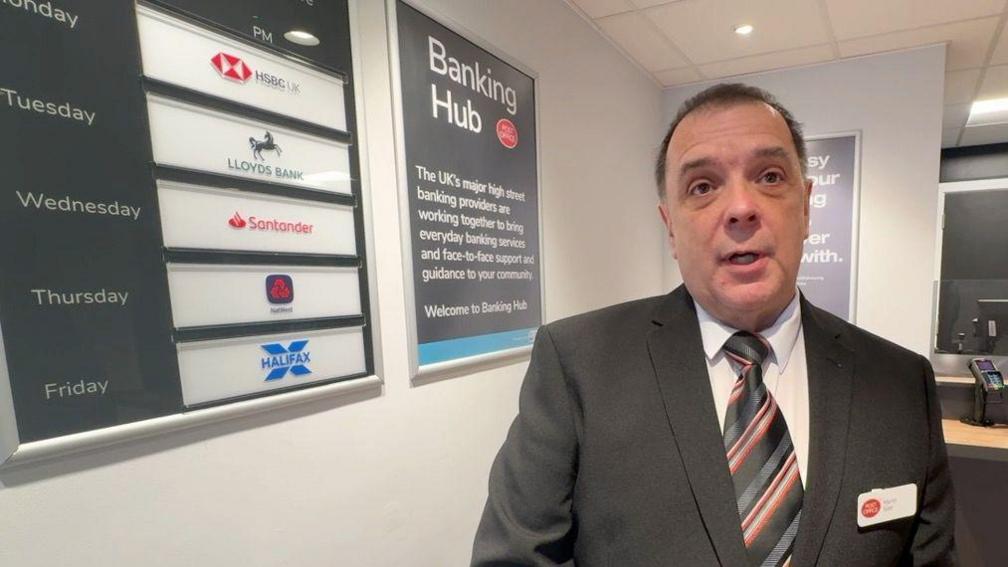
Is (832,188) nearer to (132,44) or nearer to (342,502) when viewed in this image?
(342,502)

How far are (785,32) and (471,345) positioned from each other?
2.50 meters

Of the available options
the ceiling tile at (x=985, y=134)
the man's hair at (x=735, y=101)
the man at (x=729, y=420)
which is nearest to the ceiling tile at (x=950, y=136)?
the ceiling tile at (x=985, y=134)

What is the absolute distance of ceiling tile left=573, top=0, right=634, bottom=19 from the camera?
230cm

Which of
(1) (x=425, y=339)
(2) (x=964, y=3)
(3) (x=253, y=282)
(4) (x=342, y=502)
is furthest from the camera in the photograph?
(2) (x=964, y=3)

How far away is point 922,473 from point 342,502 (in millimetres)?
1213

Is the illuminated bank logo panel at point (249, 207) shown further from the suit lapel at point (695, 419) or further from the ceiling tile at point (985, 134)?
the ceiling tile at point (985, 134)

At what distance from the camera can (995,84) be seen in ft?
12.1

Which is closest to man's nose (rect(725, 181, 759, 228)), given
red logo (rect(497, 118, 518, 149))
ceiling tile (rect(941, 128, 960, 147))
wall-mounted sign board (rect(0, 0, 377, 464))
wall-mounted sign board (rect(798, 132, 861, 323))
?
wall-mounted sign board (rect(0, 0, 377, 464))

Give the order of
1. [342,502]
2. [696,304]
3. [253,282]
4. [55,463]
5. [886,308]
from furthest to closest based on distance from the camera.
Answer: [886,308] < [342,502] < [253,282] < [696,304] < [55,463]

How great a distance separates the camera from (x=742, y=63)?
3.15 meters

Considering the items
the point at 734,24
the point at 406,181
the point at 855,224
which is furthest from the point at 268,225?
the point at 855,224

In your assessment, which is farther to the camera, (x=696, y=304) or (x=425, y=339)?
(x=425, y=339)

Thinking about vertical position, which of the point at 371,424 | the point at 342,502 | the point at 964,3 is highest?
the point at 964,3

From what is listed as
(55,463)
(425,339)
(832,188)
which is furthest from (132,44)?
(832,188)
